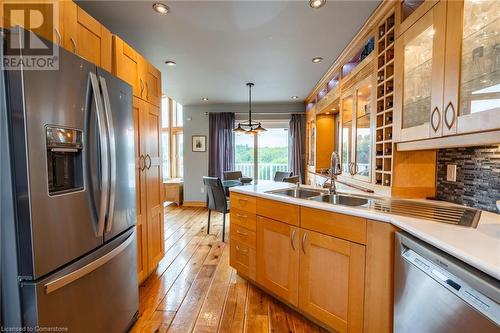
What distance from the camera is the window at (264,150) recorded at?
563 cm

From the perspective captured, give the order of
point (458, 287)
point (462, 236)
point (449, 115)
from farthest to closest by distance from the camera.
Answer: point (449, 115)
point (462, 236)
point (458, 287)

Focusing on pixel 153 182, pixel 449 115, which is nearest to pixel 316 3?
pixel 449 115

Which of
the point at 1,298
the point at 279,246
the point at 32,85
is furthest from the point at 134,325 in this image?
the point at 32,85

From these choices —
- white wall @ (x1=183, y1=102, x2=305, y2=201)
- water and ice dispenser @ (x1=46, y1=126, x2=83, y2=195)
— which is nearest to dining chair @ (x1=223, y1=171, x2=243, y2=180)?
white wall @ (x1=183, y1=102, x2=305, y2=201)

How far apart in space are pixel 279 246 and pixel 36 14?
6.85 feet

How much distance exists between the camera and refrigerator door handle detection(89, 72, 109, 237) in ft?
4.04

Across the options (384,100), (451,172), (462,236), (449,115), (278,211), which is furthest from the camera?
(384,100)

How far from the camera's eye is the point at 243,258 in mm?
2168

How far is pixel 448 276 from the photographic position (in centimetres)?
89

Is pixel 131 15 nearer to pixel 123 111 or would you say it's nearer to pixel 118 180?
pixel 123 111

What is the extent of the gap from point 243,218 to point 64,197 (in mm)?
1407

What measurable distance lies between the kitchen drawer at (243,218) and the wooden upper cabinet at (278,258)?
80 mm

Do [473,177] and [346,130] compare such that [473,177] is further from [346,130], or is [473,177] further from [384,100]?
[346,130]

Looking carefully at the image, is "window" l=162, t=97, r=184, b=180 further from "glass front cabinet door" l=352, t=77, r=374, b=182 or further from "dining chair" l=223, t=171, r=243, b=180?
"glass front cabinet door" l=352, t=77, r=374, b=182
